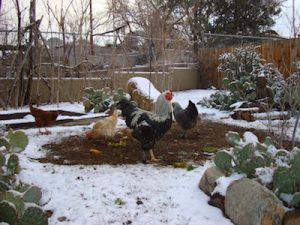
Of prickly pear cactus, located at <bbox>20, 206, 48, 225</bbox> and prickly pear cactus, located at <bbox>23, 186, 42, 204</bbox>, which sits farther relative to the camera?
prickly pear cactus, located at <bbox>23, 186, 42, 204</bbox>

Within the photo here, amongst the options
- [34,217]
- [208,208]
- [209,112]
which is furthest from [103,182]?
[209,112]

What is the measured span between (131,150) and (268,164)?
2316mm

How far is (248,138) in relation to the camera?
4250 millimetres

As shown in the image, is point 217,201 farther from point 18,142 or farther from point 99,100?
point 99,100

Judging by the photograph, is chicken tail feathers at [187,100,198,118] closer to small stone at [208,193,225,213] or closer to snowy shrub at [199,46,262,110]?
small stone at [208,193,225,213]

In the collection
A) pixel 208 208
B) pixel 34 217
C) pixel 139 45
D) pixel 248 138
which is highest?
pixel 139 45

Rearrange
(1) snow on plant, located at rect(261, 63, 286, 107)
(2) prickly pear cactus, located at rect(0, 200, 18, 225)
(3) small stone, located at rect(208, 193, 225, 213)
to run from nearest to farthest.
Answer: (2) prickly pear cactus, located at rect(0, 200, 18, 225) < (3) small stone, located at rect(208, 193, 225, 213) < (1) snow on plant, located at rect(261, 63, 286, 107)

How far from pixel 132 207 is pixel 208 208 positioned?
0.73 m

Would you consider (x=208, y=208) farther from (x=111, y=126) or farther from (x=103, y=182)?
(x=111, y=126)

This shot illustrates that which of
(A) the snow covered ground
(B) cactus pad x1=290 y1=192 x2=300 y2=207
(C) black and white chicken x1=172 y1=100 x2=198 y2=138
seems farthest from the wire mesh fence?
(B) cactus pad x1=290 y1=192 x2=300 y2=207

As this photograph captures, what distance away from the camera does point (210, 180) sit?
4.05m

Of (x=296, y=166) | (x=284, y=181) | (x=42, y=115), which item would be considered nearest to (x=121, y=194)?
(x=284, y=181)

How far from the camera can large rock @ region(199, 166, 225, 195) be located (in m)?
4.01

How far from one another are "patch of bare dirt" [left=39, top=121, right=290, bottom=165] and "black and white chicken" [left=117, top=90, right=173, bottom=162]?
0.32m
